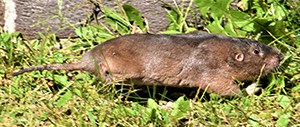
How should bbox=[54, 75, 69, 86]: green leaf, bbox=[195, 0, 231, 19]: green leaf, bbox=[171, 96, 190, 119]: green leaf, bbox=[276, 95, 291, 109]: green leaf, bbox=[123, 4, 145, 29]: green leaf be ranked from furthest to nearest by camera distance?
bbox=[123, 4, 145, 29]: green leaf, bbox=[195, 0, 231, 19]: green leaf, bbox=[54, 75, 69, 86]: green leaf, bbox=[276, 95, 291, 109]: green leaf, bbox=[171, 96, 190, 119]: green leaf

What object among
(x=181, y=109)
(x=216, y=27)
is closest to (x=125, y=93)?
(x=181, y=109)

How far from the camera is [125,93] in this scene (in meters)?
4.31

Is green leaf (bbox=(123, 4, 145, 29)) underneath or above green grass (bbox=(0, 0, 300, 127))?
above

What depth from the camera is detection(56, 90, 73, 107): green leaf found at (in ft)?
14.3

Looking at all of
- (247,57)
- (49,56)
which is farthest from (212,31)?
(49,56)

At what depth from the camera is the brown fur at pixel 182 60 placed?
4.21 metres

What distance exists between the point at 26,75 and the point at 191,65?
0.99 m

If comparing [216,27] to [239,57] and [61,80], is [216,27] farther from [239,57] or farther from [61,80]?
[61,80]

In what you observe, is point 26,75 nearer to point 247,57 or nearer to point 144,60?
point 144,60

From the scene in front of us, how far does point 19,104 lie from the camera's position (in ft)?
14.5

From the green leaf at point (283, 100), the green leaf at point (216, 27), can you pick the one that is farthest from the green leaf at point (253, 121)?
the green leaf at point (216, 27)

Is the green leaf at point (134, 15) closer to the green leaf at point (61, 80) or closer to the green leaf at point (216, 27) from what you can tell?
the green leaf at point (216, 27)

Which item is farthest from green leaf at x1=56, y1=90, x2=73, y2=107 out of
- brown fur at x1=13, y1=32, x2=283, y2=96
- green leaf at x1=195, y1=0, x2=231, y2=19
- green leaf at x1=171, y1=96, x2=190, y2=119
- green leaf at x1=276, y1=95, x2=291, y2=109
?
green leaf at x1=276, y1=95, x2=291, y2=109

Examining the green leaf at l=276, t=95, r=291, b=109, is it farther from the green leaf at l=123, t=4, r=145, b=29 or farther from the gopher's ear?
the green leaf at l=123, t=4, r=145, b=29
